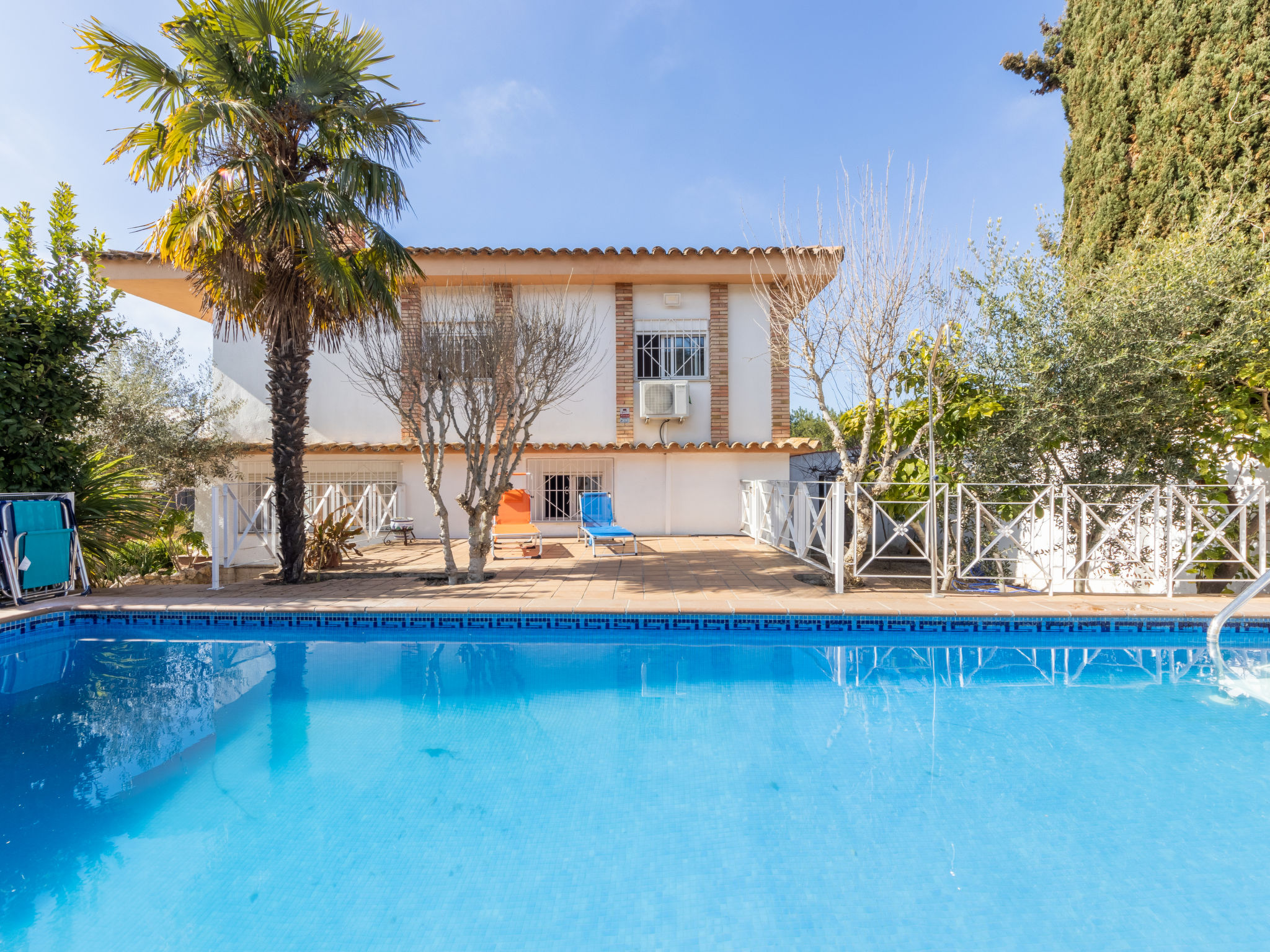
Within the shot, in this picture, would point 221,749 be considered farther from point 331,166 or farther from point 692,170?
point 692,170

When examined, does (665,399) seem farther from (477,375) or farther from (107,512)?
(107,512)

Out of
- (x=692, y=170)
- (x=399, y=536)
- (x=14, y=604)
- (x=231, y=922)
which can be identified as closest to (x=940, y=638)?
(x=231, y=922)

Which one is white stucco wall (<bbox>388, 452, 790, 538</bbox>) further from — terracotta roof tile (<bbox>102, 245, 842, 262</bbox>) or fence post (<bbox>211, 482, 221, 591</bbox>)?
fence post (<bbox>211, 482, 221, 591</bbox>)

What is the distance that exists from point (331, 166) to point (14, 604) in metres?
6.23

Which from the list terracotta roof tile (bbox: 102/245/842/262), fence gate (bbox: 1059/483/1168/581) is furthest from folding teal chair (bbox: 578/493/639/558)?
fence gate (bbox: 1059/483/1168/581)

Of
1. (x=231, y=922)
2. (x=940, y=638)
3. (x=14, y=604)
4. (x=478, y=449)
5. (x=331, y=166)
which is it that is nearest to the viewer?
(x=231, y=922)

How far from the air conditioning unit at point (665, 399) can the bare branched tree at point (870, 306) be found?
5990mm

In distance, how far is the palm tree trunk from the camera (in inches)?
336

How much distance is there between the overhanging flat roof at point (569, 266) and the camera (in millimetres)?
13500

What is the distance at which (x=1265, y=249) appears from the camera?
7.06 meters

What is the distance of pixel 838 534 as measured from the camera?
24.3 ft

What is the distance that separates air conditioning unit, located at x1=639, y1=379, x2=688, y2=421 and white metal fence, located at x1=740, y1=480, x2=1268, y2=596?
238 inches

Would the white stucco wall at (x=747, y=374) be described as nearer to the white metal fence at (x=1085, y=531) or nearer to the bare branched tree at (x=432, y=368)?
the white metal fence at (x=1085, y=531)

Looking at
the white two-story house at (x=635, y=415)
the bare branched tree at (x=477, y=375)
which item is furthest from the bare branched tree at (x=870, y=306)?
the white two-story house at (x=635, y=415)
